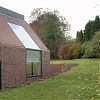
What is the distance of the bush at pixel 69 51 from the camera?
57.2 m

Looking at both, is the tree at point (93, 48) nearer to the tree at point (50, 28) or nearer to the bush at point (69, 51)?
the bush at point (69, 51)

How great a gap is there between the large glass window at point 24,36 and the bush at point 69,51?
→ 27.4 m

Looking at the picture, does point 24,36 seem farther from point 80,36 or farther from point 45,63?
point 80,36

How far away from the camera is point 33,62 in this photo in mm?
28469

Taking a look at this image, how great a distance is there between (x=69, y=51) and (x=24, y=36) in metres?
29.6

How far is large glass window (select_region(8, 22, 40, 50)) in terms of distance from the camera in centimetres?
2774

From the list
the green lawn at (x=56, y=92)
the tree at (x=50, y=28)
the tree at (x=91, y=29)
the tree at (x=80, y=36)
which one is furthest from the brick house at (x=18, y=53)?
the tree at (x=50, y=28)

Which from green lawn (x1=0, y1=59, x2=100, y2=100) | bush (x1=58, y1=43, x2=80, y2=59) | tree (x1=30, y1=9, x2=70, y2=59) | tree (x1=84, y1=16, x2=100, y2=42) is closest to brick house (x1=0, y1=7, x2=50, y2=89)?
green lawn (x1=0, y1=59, x2=100, y2=100)

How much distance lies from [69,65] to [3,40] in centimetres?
1855

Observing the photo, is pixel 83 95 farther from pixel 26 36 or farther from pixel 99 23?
pixel 99 23

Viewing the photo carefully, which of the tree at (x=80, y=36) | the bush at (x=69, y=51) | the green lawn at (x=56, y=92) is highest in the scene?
Answer: the tree at (x=80, y=36)

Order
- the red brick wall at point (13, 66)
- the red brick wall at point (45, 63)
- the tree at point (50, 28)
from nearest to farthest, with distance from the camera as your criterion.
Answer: the red brick wall at point (13, 66) → the red brick wall at point (45, 63) → the tree at point (50, 28)

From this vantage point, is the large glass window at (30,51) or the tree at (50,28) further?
the tree at (50,28)

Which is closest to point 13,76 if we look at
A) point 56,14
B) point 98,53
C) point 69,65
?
point 69,65
